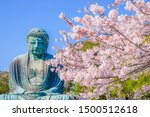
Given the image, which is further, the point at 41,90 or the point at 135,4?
the point at 41,90

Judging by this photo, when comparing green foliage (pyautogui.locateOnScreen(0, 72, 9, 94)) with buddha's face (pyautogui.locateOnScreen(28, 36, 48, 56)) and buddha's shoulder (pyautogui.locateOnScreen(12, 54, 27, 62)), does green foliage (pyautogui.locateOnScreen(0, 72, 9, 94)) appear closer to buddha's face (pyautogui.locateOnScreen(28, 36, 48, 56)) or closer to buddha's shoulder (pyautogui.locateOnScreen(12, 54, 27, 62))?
buddha's shoulder (pyautogui.locateOnScreen(12, 54, 27, 62))

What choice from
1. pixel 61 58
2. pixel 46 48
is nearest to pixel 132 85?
pixel 46 48

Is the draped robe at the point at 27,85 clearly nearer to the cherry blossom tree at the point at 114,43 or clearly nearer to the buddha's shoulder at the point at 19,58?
the buddha's shoulder at the point at 19,58

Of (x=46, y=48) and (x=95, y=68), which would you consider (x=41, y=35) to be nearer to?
(x=46, y=48)

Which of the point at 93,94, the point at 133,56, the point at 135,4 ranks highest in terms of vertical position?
the point at 135,4

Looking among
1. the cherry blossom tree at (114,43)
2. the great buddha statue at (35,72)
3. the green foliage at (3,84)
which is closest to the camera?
the cherry blossom tree at (114,43)

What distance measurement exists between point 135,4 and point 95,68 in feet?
4.52

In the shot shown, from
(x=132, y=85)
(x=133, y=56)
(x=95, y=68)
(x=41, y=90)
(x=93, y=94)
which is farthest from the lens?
(x=132, y=85)

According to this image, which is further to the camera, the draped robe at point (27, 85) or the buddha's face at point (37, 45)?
the buddha's face at point (37, 45)

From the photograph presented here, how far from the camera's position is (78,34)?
883 cm

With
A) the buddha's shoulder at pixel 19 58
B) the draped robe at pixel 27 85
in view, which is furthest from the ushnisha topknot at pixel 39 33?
the buddha's shoulder at pixel 19 58

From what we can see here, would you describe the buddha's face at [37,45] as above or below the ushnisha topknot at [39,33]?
below

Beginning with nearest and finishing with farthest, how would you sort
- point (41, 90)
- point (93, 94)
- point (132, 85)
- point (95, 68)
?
point (95, 68) < point (93, 94) < point (41, 90) < point (132, 85)

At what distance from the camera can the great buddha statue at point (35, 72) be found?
12.5 meters
